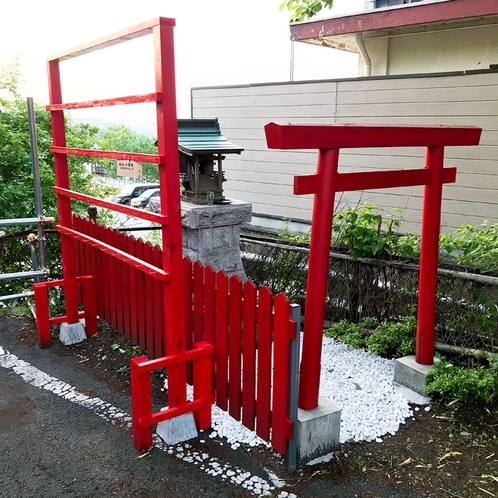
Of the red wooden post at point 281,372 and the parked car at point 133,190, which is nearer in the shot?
the red wooden post at point 281,372

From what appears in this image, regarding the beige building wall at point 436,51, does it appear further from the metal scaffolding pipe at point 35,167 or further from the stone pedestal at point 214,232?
the metal scaffolding pipe at point 35,167

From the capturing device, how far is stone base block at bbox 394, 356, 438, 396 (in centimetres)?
378

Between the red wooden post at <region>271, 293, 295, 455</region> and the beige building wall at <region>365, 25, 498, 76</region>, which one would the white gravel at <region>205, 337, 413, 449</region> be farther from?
the beige building wall at <region>365, 25, 498, 76</region>

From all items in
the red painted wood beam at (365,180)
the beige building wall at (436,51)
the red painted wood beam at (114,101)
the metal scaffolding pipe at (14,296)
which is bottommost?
the metal scaffolding pipe at (14,296)

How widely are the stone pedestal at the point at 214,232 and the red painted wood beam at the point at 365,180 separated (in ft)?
5.63

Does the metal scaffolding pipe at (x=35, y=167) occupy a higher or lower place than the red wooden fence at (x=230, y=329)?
higher

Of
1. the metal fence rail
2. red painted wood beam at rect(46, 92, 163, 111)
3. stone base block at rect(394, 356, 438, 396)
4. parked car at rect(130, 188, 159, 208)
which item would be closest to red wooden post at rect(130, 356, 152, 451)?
red painted wood beam at rect(46, 92, 163, 111)

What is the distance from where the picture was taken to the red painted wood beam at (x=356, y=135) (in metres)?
2.61

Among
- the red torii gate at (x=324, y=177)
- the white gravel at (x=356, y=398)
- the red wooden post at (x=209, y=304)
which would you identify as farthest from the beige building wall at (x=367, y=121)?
the red wooden post at (x=209, y=304)

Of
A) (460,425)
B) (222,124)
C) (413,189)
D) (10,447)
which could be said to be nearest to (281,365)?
(460,425)

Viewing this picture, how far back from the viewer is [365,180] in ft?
10.1

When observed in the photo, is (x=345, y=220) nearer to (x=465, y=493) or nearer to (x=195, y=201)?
(x=195, y=201)

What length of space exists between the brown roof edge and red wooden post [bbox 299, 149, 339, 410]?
4.51 m

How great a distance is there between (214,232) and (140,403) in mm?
1979
